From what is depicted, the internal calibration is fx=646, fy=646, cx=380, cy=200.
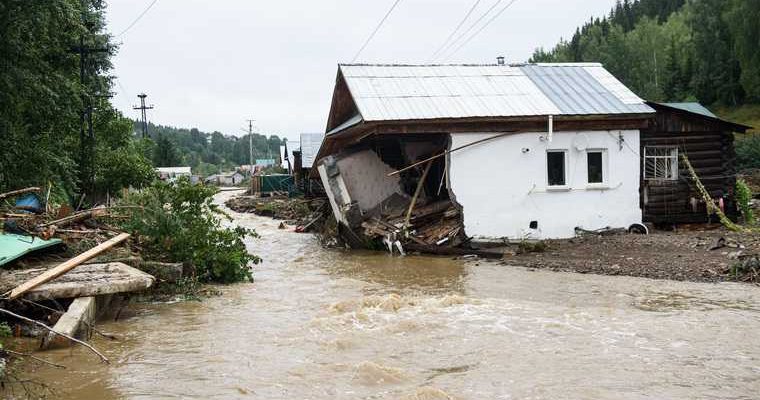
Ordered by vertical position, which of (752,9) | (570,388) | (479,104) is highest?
(752,9)

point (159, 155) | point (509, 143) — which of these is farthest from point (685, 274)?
point (159, 155)

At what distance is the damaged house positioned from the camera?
15383 millimetres

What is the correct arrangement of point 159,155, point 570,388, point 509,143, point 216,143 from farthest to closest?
point 216,143
point 159,155
point 509,143
point 570,388

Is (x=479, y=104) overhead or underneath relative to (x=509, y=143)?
overhead

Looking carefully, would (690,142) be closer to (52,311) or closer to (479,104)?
(479,104)

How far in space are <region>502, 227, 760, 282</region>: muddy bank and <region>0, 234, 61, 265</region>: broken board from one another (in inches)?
337

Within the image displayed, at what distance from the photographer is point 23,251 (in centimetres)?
836

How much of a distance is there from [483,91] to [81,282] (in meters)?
11.6

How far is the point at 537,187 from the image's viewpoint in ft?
51.6

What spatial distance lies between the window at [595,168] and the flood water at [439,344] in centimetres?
558

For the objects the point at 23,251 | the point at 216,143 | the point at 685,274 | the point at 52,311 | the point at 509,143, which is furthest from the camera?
the point at 216,143

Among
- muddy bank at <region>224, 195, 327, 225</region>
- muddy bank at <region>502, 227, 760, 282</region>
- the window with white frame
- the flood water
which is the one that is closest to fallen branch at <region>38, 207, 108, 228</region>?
the flood water

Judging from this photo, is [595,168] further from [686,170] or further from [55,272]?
[55,272]

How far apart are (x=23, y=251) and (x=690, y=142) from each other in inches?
600
